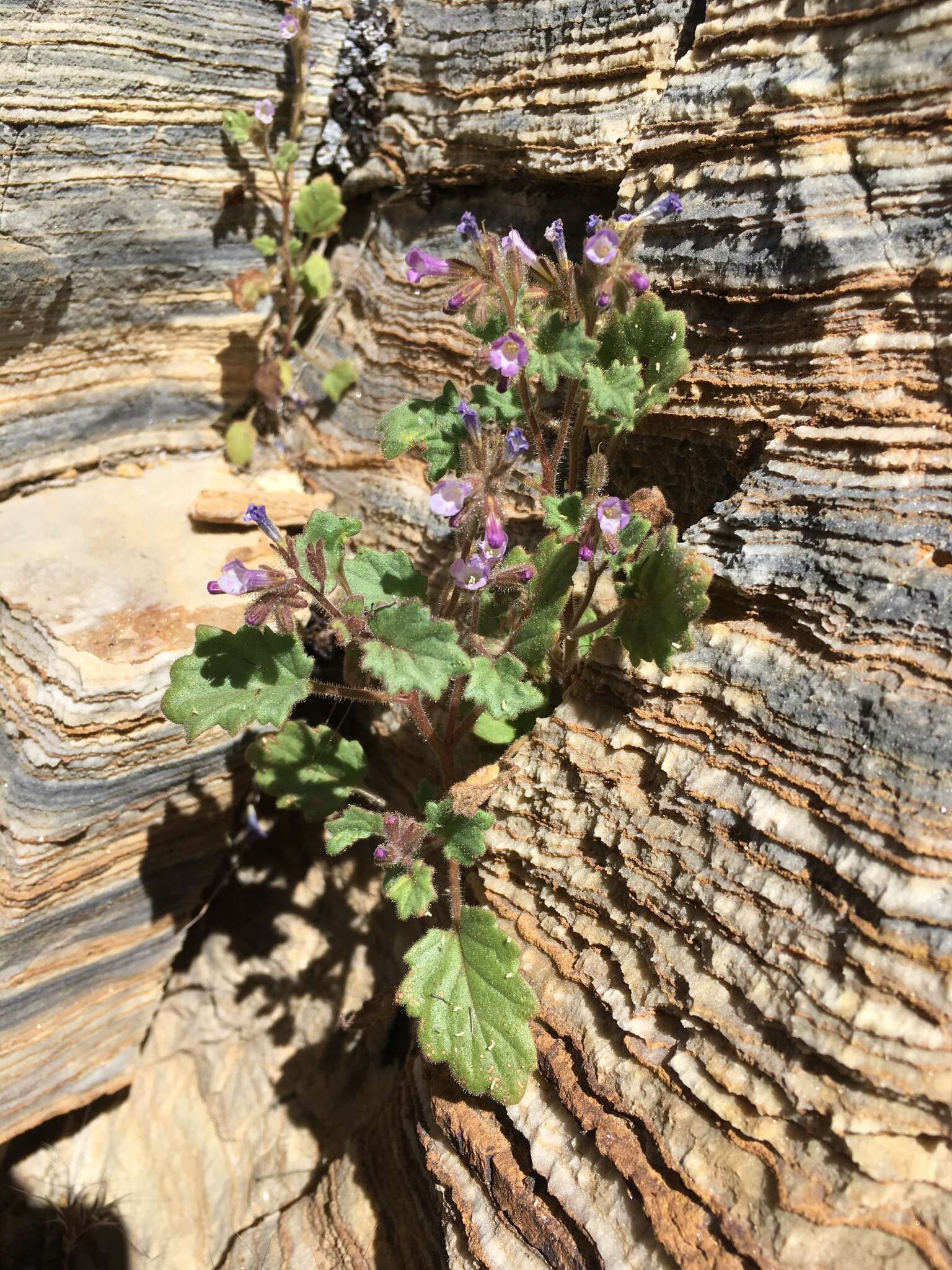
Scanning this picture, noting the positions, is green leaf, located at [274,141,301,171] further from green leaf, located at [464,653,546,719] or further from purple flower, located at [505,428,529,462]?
green leaf, located at [464,653,546,719]

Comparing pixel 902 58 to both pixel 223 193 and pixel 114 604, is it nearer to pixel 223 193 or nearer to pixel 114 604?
pixel 223 193

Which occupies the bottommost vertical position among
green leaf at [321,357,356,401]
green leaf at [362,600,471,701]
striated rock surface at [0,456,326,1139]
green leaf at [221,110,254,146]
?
striated rock surface at [0,456,326,1139]

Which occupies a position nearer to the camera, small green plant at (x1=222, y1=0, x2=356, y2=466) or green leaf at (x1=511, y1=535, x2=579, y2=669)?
green leaf at (x1=511, y1=535, x2=579, y2=669)

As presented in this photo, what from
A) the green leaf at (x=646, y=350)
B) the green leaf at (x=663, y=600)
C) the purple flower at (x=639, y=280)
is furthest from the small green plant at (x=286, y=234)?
the green leaf at (x=663, y=600)

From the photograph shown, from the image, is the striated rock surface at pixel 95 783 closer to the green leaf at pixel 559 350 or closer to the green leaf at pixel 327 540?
the green leaf at pixel 327 540

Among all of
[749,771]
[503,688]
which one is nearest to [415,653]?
[503,688]

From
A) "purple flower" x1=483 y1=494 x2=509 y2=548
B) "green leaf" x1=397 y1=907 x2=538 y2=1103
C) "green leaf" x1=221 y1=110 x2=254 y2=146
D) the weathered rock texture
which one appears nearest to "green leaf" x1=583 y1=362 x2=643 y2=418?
the weathered rock texture
